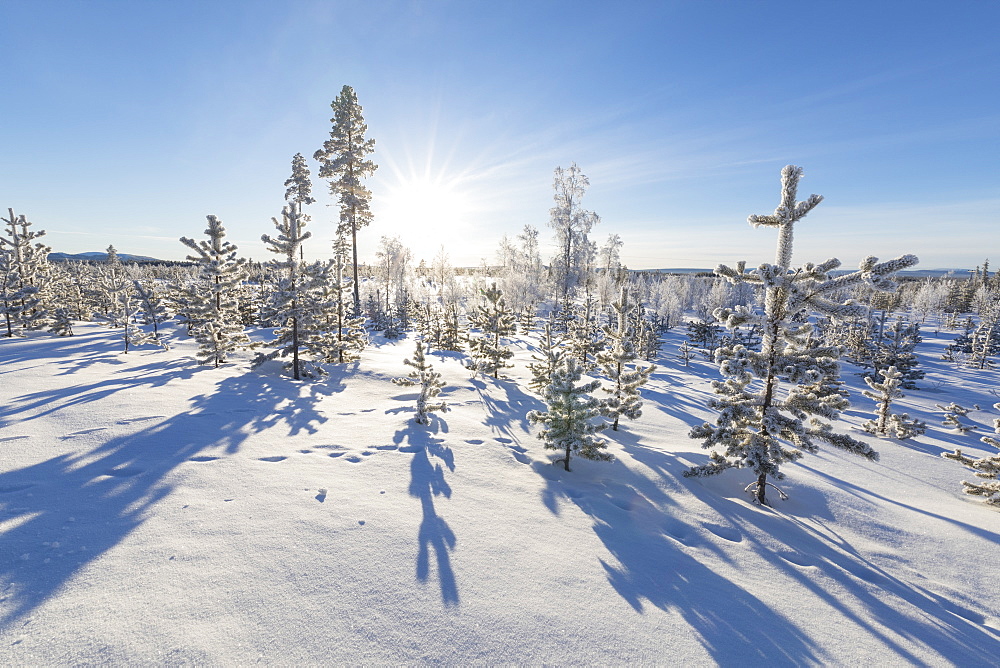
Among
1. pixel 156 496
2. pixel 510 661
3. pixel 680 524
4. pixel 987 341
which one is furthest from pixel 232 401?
pixel 987 341

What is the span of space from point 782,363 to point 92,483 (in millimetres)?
10674

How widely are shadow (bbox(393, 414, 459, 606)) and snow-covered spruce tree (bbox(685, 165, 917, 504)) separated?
5007 millimetres

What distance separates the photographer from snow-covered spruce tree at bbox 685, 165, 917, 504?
643 centimetres

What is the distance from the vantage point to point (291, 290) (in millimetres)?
14375

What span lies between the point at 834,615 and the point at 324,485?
6685mm

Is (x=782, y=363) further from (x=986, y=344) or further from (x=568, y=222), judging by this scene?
(x=986, y=344)

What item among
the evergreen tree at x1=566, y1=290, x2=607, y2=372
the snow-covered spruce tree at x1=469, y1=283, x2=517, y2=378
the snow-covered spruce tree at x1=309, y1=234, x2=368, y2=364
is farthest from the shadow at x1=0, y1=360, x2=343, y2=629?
the snow-covered spruce tree at x1=469, y1=283, x2=517, y2=378

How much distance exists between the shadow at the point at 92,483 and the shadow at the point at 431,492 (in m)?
2.46

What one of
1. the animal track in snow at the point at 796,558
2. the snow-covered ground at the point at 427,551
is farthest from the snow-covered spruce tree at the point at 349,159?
the animal track in snow at the point at 796,558

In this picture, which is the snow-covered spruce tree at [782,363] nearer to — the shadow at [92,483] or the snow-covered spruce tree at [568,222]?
the shadow at [92,483]

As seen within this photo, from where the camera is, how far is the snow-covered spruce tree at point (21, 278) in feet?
66.2

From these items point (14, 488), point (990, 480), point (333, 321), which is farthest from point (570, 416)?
point (333, 321)

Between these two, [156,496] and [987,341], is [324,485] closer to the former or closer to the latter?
[156,496]

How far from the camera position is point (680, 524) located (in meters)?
6.12
